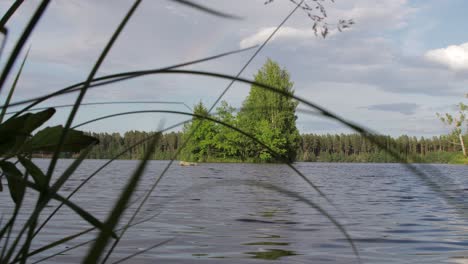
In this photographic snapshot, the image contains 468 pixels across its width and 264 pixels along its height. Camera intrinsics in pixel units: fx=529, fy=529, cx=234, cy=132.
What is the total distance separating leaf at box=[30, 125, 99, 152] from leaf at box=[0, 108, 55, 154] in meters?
0.03

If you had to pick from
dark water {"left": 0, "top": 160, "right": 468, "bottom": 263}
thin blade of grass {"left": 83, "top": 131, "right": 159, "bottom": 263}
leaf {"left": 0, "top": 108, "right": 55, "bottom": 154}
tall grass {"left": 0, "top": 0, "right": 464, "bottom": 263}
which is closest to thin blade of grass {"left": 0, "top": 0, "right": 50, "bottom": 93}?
tall grass {"left": 0, "top": 0, "right": 464, "bottom": 263}

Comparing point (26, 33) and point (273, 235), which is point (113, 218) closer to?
point (26, 33)

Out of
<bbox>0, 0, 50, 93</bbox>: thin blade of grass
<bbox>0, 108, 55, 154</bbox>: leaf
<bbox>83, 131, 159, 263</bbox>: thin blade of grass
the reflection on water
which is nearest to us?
<bbox>83, 131, 159, 263</bbox>: thin blade of grass

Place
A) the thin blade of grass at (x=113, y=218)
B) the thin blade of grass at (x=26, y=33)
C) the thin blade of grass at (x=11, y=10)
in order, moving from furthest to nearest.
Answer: the thin blade of grass at (x=11, y=10)
the thin blade of grass at (x=26, y=33)
the thin blade of grass at (x=113, y=218)

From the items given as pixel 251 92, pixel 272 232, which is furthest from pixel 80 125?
pixel 251 92

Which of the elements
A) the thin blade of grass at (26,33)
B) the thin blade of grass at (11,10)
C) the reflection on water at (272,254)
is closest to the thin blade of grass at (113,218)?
the thin blade of grass at (26,33)

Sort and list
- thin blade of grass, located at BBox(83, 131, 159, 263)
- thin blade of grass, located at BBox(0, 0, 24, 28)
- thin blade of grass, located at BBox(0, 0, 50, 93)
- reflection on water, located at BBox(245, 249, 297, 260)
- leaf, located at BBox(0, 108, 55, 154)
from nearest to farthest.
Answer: thin blade of grass, located at BBox(83, 131, 159, 263), thin blade of grass, located at BBox(0, 0, 50, 93), thin blade of grass, located at BBox(0, 0, 24, 28), leaf, located at BBox(0, 108, 55, 154), reflection on water, located at BBox(245, 249, 297, 260)

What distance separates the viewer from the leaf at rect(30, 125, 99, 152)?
116 centimetres

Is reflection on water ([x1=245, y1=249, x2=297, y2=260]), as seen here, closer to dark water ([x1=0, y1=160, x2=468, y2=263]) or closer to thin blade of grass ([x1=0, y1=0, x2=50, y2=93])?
dark water ([x1=0, y1=160, x2=468, y2=263])

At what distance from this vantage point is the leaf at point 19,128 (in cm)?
112

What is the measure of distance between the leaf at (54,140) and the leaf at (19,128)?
0.09ft

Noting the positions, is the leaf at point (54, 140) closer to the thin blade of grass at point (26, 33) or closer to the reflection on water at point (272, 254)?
the thin blade of grass at point (26, 33)

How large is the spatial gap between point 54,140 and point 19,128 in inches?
3.0

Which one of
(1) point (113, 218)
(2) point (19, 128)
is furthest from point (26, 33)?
(2) point (19, 128)
